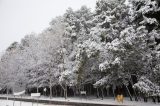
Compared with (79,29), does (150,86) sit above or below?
below

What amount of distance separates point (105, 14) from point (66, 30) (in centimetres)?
1292

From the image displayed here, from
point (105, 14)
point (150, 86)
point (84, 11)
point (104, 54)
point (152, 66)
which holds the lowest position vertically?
point (150, 86)

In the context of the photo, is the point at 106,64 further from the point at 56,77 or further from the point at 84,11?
the point at 84,11

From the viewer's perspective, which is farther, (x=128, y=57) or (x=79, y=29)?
(x=79, y=29)

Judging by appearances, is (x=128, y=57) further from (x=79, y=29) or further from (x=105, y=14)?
(x=79, y=29)

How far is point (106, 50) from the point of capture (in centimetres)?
2966

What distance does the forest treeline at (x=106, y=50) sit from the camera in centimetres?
2580

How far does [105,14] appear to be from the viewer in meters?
31.5

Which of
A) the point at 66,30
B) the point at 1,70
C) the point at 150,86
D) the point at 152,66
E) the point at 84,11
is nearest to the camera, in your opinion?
the point at 150,86

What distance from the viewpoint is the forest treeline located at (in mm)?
25797

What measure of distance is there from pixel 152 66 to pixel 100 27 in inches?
402

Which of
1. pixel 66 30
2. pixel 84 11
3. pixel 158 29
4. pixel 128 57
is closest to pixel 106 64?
pixel 128 57

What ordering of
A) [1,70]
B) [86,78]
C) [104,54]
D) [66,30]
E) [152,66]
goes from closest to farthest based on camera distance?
[152,66], [104,54], [86,78], [66,30], [1,70]

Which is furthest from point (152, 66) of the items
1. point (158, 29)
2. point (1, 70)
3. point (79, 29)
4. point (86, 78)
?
point (1, 70)
